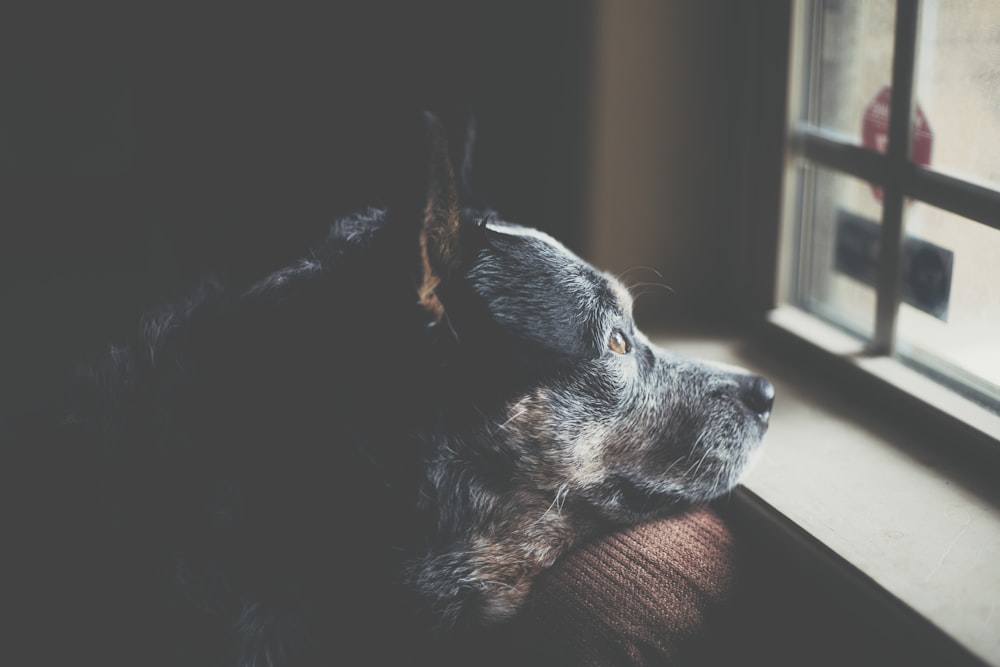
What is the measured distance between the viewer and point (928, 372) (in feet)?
4.69

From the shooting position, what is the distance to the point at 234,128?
2.01 m

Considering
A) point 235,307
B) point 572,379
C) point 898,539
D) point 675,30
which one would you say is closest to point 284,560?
point 235,307

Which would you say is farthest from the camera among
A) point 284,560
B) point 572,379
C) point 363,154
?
point 363,154

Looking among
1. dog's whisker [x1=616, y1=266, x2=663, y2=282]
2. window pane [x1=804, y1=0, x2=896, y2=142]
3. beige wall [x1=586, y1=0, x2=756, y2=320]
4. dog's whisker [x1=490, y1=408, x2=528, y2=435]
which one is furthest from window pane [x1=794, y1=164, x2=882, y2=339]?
dog's whisker [x1=490, y1=408, x2=528, y2=435]

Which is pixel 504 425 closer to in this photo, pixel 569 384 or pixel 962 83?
pixel 569 384

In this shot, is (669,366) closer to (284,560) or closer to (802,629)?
(802,629)

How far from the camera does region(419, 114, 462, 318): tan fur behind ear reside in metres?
1.03

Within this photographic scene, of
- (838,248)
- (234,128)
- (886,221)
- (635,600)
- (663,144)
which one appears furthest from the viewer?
(234,128)

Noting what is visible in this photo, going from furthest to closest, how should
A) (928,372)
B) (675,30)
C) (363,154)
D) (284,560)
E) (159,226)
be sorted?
1. (159,226)
2. (363,154)
3. (675,30)
4. (928,372)
5. (284,560)

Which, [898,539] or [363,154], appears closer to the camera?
[898,539]

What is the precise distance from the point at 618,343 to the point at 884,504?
44cm

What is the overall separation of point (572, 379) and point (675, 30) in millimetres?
859

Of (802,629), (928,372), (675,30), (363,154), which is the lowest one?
(802,629)

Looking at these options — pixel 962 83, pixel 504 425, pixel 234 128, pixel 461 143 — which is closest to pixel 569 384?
pixel 504 425
